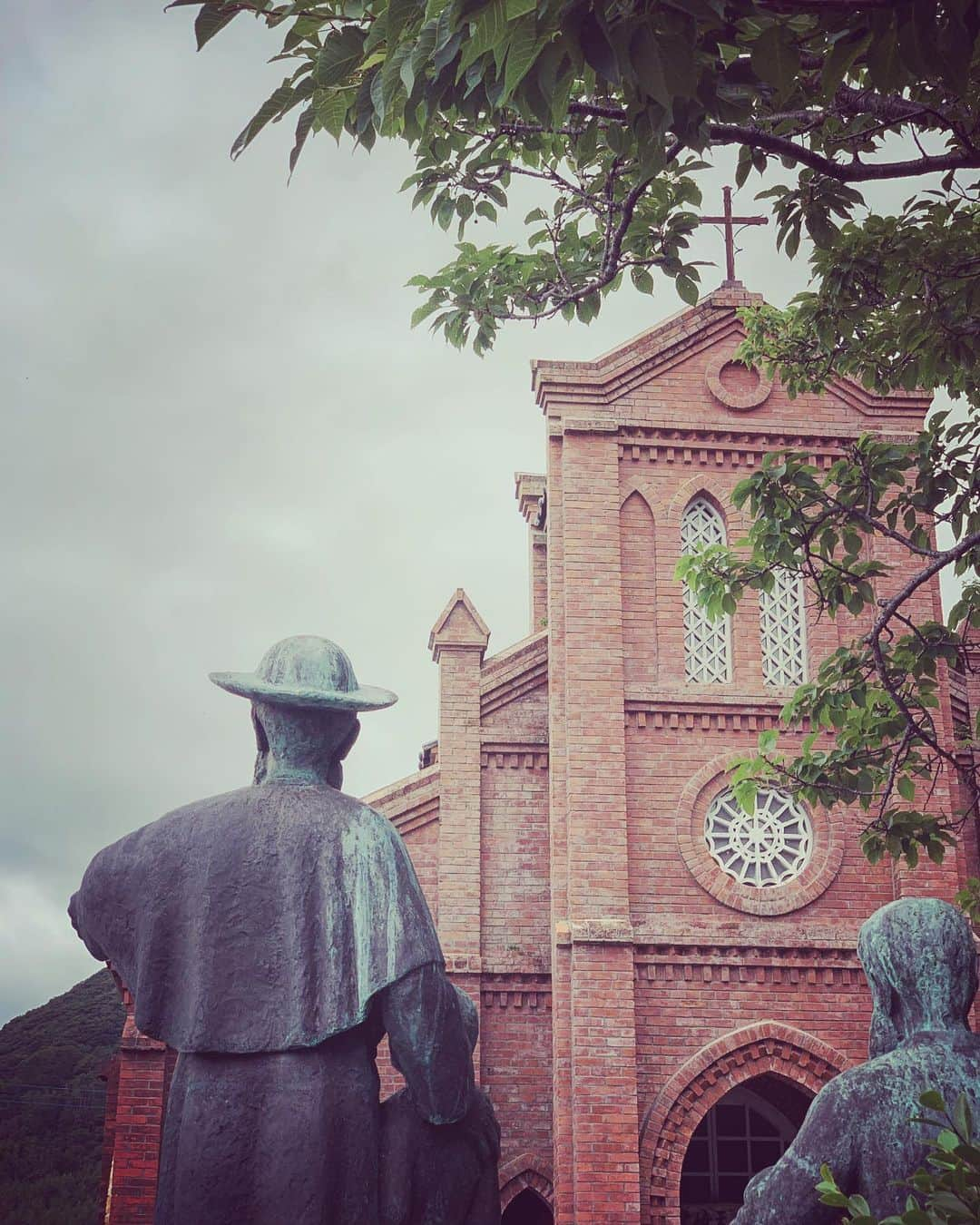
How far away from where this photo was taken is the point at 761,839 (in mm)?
15883

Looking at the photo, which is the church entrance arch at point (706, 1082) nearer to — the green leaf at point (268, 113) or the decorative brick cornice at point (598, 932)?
the decorative brick cornice at point (598, 932)

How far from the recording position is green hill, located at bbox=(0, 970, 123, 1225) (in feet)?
74.1

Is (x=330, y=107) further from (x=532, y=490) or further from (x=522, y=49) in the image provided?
(x=532, y=490)

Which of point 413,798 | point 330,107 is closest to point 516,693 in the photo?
point 413,798

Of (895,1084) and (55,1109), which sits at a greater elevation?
(55,1109)

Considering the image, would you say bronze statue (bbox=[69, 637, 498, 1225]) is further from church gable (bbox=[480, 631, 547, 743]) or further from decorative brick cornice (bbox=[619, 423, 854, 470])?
decorative brick cornice (bbox=[619, 423, 854, 470])

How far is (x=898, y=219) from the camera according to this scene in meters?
7.67

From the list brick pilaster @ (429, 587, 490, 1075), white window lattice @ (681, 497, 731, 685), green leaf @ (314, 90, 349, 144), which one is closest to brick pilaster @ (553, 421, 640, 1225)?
white window lattice @ (681, 497, 731, 685)

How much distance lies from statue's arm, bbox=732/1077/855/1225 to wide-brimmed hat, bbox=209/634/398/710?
55.3 inches

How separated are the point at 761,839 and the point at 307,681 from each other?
42.5 ft

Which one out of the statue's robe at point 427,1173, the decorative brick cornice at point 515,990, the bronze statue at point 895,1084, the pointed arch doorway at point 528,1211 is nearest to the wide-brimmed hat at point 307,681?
the statue's robe at point 427,1173

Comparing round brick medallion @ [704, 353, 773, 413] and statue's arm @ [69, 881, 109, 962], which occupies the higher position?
round brick medallion @ [704, 353, 773, 413]

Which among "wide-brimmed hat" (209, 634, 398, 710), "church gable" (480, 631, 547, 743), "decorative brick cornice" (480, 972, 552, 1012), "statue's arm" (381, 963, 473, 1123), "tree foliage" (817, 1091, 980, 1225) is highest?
"church gable" (480, 631, 547, 743)

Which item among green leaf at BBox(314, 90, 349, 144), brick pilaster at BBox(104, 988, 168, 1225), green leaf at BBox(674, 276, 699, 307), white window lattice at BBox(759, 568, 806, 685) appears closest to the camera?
green leaf at BBox(314, 90, 349, 144)
